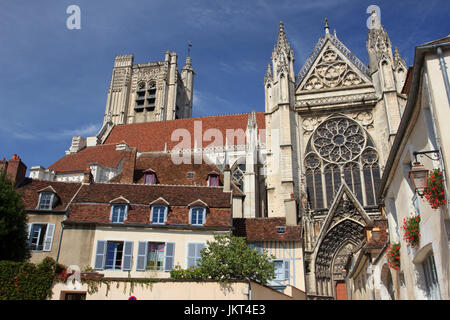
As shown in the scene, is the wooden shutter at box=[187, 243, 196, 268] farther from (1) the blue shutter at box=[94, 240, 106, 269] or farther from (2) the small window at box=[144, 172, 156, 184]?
(2) the small window at box=[144, 172, 156, 184]

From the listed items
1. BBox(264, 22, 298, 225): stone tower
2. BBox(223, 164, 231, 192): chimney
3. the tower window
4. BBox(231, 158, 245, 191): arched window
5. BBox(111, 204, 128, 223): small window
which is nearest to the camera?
BBox(111, 204, 128, 223): small window

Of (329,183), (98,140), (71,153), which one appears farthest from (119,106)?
(329,183)

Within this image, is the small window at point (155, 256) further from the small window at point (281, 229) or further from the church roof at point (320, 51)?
the church roof at point (320, 51)

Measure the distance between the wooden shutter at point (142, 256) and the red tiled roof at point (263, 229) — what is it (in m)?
3.88

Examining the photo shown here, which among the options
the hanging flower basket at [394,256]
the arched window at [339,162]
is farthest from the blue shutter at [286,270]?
the arched window at [339,162]

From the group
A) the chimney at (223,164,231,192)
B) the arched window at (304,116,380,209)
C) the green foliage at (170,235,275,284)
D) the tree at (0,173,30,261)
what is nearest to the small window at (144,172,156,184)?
the chimney at (223,164,231,192)

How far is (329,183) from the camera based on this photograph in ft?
75.8

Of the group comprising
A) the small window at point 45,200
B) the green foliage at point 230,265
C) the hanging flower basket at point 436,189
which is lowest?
the green foliage at point 230,265

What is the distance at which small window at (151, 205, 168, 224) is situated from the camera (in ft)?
50.4

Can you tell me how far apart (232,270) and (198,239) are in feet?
8.74

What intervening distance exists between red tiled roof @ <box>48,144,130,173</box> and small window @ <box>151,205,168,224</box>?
1067cm

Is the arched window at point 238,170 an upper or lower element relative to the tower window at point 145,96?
lower

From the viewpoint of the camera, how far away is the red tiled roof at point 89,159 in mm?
26325

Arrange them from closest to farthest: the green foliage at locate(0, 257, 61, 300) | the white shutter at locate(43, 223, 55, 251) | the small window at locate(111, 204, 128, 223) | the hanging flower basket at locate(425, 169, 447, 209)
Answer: the hanging flower basket at locate(425, 169, 447, 209)
the green foliage at locate(0, 257, 61, 300)
the white shutter at locate(43, 223, 55, 251)
the small window at locate(111, 204, 128, 223)
